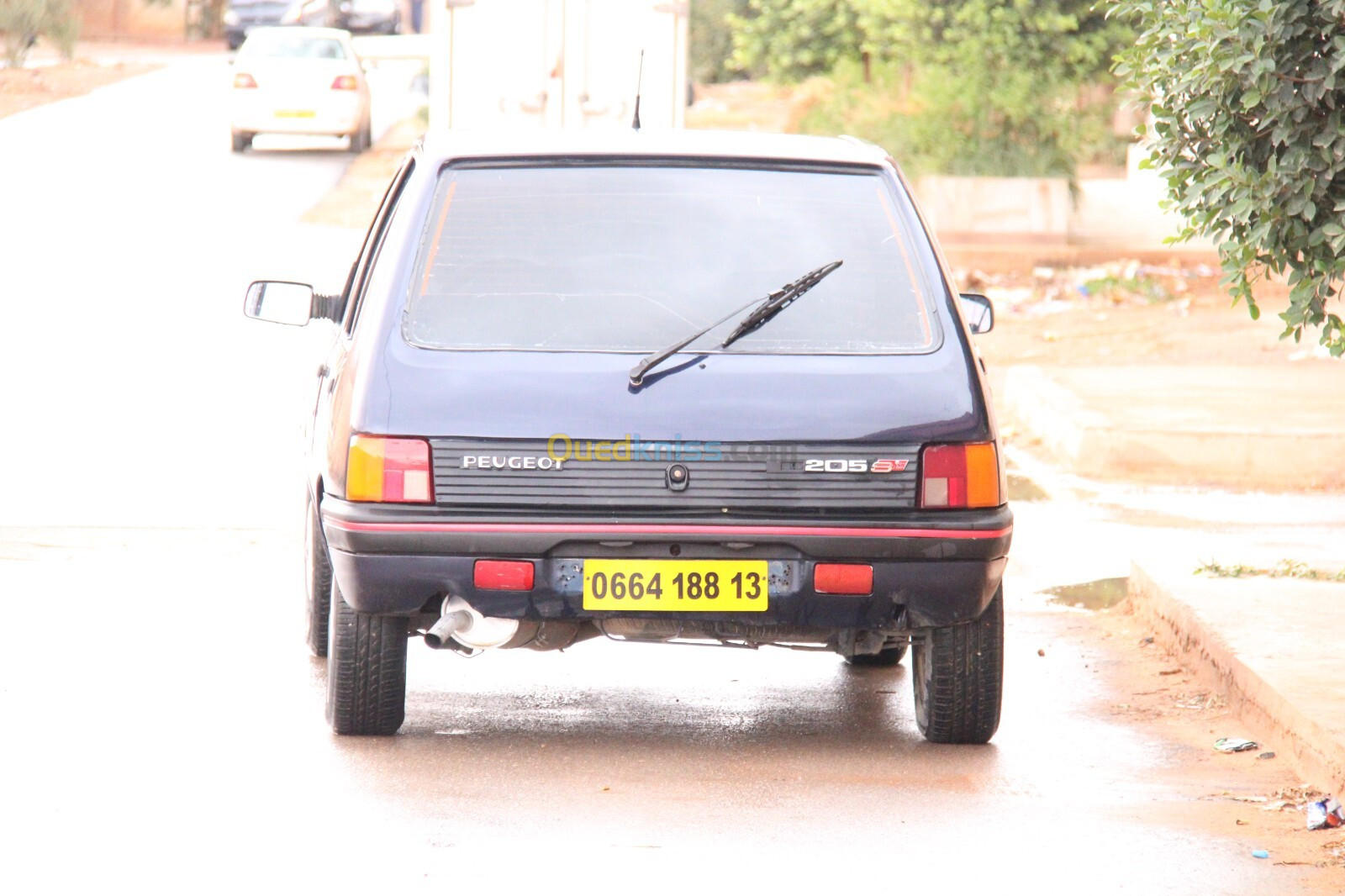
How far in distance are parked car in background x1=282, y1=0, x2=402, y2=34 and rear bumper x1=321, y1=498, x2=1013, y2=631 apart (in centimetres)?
4085

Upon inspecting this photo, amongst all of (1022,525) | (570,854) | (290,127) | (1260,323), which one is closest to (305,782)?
(570,854)

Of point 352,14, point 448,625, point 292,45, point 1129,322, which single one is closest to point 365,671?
point 448,625

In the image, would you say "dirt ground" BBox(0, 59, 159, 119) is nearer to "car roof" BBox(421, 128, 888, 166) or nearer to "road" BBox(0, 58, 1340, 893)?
"road" BBox(0, 58, 1340, 893)

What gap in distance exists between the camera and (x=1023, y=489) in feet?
34.1

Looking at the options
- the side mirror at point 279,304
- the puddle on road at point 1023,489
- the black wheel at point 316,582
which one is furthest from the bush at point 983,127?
the black wheel at point 316,582

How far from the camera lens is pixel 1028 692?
254 inches

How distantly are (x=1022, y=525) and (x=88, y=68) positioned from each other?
3420 cm

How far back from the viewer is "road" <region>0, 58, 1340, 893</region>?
448cm

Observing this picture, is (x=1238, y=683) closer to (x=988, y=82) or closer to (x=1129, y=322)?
(x=1129, y=322)

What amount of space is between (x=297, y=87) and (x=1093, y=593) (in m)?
21.3

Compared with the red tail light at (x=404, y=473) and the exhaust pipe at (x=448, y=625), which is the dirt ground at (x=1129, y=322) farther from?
the red tail light at (x=404, y=473)

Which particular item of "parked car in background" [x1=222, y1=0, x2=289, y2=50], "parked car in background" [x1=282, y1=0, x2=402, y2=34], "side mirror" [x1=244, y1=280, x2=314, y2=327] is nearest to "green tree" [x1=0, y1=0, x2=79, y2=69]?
"parked car in background" [x1=282, y1=0, x2=402, y2=34]

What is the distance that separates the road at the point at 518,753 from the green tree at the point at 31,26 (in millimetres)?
30401

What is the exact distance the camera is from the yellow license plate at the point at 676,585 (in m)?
5.02
